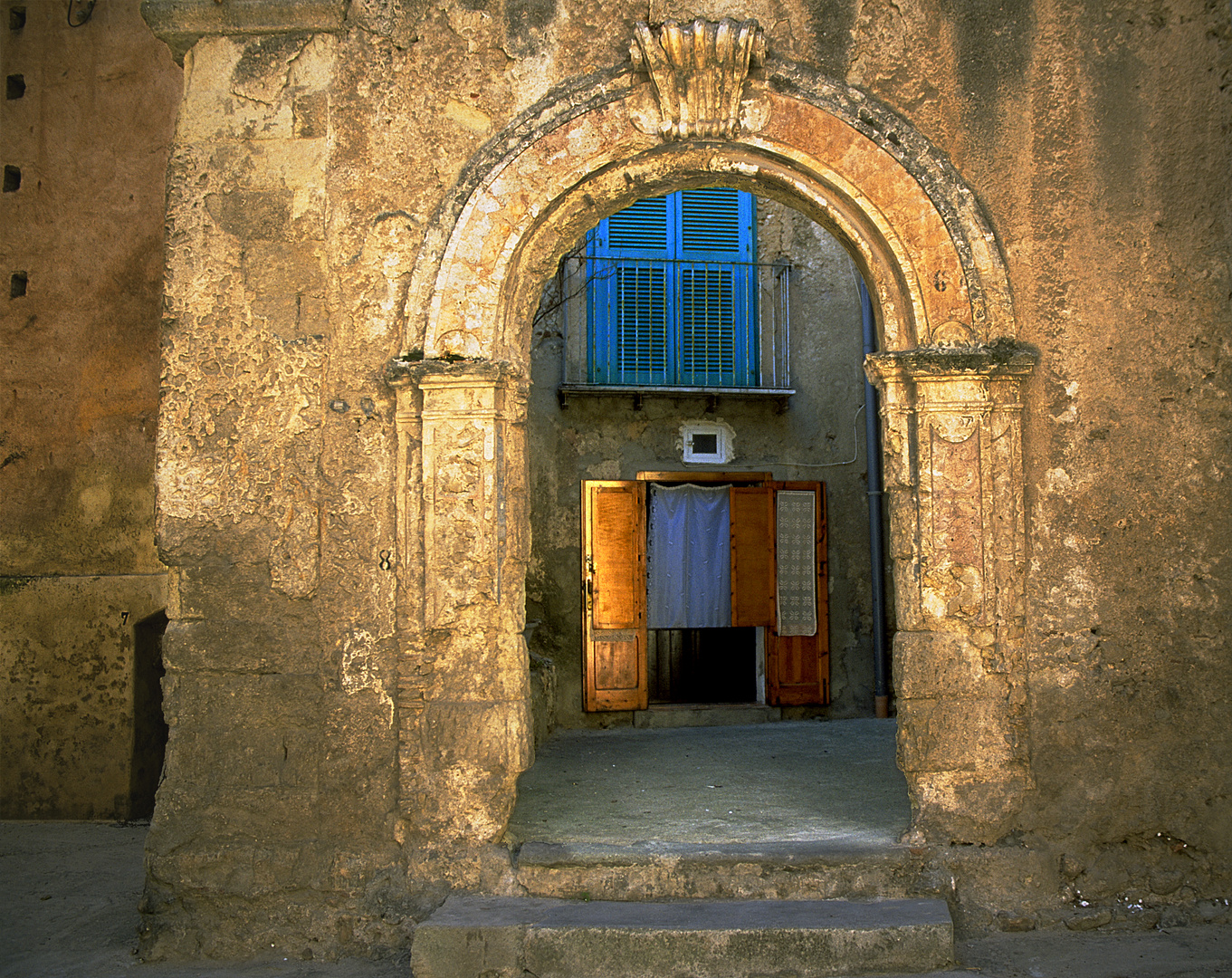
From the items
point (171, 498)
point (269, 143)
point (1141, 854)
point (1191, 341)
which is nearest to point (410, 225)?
point (269, 143)

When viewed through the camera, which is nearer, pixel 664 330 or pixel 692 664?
pixel 664 330

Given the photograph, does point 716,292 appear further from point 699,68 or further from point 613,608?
point 699,68

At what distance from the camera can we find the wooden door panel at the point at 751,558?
26.0ft

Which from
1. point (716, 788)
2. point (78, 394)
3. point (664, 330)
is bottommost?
point (716, 788)

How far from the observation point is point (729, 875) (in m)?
3.71

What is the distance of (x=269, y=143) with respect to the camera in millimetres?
3988

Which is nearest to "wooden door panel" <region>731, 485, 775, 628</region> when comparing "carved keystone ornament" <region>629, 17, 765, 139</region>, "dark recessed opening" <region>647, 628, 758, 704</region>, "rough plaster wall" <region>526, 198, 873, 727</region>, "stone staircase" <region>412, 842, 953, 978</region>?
"rough plaster wall" <region>526, 198, 873, 727</region>

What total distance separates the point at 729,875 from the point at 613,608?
4.11m

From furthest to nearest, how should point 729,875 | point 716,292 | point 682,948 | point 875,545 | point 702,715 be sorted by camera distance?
point 716,292 < point 875,545 < point 702,715 < point 729,875 < point 682,948

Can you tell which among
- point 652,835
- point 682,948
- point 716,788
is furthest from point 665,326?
point 682,948

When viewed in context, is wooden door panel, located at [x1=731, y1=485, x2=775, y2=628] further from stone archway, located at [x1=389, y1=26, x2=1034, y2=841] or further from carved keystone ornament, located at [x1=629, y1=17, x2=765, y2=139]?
carved keystone ornament, located at [x1=629, y1=17, x2=765, y2=139]

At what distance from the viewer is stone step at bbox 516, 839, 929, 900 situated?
3689 millimetres

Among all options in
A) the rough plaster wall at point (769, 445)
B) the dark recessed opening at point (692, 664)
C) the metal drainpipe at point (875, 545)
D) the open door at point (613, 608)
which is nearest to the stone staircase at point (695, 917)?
the open door at point (613, 608)

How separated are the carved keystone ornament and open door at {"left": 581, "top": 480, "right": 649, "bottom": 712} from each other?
4.22m
